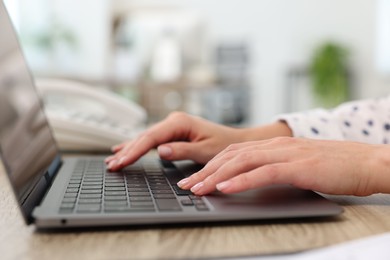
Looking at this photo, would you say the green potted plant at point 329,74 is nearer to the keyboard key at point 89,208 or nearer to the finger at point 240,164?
the finger at point 240,164

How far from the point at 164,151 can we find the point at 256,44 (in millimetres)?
4824

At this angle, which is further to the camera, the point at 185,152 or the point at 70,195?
the point at 185,152

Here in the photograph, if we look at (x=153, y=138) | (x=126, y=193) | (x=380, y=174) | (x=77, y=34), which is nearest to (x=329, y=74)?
(x=77, y=34)

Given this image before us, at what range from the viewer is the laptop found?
1.53 ft

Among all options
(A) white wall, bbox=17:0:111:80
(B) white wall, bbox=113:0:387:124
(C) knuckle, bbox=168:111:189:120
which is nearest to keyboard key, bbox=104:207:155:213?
(C) knuckle, bbox=168:111:189:120

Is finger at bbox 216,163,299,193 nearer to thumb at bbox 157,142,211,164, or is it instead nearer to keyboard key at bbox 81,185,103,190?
keyboard key at bbox 81,185,103,190

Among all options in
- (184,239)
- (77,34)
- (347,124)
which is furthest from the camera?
(77,34)

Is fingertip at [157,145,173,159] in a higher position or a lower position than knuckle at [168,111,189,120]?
lower

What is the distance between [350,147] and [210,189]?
169 mm

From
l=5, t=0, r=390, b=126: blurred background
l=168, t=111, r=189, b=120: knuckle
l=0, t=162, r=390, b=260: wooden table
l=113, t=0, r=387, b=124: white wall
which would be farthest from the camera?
l=113, t=0, r=387, b=124: white wall

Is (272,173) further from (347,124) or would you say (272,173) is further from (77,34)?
(77,34)

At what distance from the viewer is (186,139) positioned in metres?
0.84

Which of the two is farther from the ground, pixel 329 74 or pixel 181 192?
pixel 181 192

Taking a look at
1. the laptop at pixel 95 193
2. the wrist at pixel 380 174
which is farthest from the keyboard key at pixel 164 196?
the wrist at pixel 380 174
